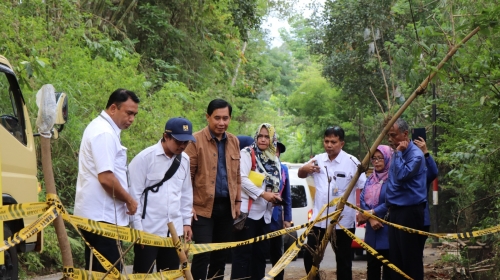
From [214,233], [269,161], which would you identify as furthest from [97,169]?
[269,161]

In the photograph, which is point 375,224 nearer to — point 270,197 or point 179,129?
point 270,197

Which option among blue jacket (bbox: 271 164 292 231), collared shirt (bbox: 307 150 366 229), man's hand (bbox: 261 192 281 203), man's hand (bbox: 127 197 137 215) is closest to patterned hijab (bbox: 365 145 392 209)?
collared shirt (bbox: 307 150 366 229)

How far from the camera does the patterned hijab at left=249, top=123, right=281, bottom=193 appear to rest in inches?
343

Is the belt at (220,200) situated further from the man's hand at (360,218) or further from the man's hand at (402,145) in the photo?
the man's hand at (402,145)

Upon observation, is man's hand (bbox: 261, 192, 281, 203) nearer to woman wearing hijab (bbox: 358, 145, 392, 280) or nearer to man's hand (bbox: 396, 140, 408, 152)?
woman wearing hijab (bbox: 358, 145, 392, 280)

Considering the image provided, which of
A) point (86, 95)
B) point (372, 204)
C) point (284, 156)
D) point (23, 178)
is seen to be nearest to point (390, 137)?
point (372, 204)

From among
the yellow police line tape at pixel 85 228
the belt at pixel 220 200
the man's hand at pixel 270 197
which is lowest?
the yellow police line tape at pixel 85 228

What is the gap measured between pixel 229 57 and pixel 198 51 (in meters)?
2.29

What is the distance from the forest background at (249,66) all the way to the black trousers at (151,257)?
6.78 ft

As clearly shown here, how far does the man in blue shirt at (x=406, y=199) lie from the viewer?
7.67 metres

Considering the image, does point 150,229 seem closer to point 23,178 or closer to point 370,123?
point 23,178

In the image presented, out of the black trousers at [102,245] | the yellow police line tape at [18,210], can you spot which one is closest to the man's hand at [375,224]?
the black trousers at [102,245]

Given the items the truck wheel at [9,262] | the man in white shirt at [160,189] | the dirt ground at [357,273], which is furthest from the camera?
the dirt ground at [357,273]

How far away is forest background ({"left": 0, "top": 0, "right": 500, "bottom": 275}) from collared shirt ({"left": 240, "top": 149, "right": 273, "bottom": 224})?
56.6 inches
